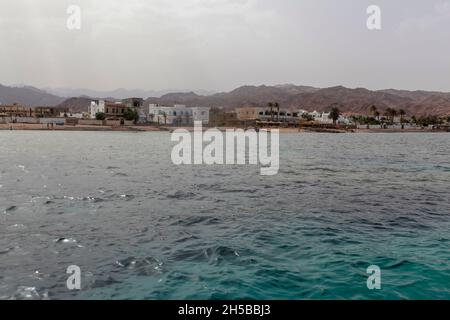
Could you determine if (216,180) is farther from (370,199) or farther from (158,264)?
(158,264)

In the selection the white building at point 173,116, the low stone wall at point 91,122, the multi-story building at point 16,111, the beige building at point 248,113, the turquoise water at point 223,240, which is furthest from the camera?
the beige building at point 248,113

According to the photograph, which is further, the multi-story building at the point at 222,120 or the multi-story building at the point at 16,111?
the multi-story building at the point at 222,120

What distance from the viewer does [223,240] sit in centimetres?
1386

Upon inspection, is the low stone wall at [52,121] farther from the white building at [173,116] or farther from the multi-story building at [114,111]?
the white building at [173,116]

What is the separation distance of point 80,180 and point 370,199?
1887 cm

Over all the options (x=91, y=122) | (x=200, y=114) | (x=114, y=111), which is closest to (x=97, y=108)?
(x=114, y=111)

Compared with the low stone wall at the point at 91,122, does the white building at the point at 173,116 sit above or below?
above

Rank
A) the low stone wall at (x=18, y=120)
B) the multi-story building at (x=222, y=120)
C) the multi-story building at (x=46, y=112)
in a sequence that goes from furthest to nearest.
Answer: the multi-story building at (x=222, y=120), the multi-story building at (x=46, y=112), the low stone wall at (x=18, y=120)

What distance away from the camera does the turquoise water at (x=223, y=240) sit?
9922mm

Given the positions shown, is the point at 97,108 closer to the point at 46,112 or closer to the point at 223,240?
the point at 46,112

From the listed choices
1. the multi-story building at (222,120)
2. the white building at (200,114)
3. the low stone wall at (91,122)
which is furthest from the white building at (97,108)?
the multi-story building at (222,120)

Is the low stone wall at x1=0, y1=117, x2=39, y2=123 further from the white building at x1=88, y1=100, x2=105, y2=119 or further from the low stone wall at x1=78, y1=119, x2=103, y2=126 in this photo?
the white building at x1=88, y1=100, x2=105, y2=119
